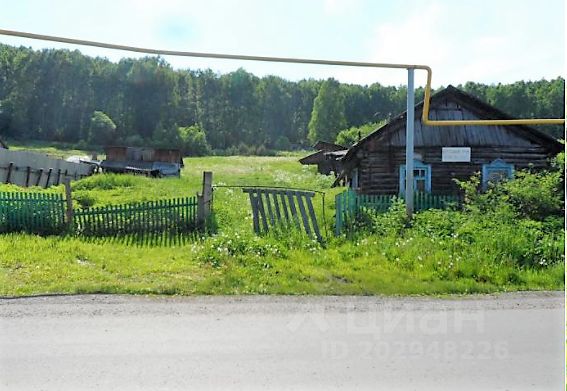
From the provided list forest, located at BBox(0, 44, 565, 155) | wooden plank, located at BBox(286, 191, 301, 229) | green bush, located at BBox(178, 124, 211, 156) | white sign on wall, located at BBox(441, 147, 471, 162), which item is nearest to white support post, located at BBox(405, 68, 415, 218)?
wooden plank, located at BBox(286, 191, 301, 229)

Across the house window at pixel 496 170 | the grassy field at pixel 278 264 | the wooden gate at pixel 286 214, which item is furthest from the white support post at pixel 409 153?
the house window at pixel 496 170

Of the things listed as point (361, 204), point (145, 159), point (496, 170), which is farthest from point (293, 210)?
point (145, 159)

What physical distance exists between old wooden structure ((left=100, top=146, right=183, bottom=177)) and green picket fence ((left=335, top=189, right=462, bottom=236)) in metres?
28.3

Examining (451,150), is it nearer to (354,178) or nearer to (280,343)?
(354,178)

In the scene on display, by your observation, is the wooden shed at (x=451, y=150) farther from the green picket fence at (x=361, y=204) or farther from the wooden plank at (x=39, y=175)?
the wooden plank at (x=39, y=175)

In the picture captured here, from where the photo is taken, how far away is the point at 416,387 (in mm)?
3957

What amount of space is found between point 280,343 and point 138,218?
7.01 metres

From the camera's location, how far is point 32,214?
10891 mm

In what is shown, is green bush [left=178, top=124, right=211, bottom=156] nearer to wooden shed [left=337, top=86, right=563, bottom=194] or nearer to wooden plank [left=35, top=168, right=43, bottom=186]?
wooden plank [left=35, top=168, right=43, bottom=186]

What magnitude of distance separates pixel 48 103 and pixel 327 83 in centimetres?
4682

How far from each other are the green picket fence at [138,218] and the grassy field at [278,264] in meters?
0.47

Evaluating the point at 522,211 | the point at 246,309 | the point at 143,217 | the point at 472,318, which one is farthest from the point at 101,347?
the point at 522,211

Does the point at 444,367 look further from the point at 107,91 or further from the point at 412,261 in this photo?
the point at 107,91

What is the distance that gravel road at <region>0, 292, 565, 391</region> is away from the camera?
409 cm
